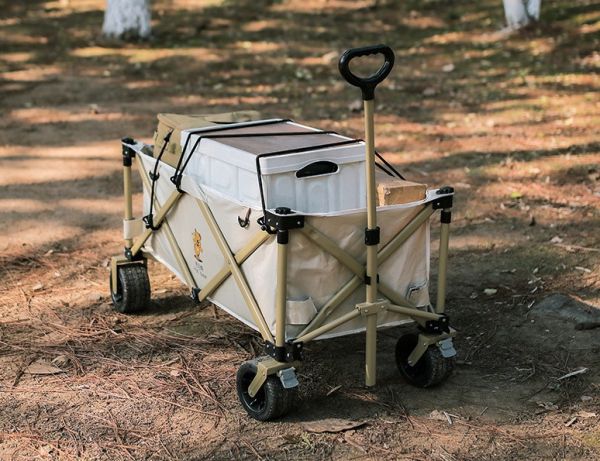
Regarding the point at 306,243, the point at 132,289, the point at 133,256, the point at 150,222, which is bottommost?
the point at 132,289

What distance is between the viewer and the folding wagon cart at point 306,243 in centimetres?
443

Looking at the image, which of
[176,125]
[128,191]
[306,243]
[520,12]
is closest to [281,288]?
[306,243]

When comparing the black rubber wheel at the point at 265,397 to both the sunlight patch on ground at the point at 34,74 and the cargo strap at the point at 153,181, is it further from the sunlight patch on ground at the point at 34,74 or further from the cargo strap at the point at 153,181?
the sunlight patch on ground at the point at 34,74

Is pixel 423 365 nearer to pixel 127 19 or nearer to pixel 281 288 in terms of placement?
pixel 281 288

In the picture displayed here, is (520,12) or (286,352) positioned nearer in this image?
(286,352)

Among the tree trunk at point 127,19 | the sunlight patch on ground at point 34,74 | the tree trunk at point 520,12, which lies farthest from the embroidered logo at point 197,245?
the tree trunk at point 520,12

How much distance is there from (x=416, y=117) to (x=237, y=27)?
6.13 meters

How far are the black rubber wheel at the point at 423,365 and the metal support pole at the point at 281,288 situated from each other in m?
0.88

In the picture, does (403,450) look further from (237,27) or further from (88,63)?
(237,27)

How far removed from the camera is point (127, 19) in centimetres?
1520

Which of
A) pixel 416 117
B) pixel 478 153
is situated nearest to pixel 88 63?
pixel 416 117

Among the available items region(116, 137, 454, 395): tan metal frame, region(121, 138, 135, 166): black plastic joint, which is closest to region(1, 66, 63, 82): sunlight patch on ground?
region(121, 138, 135, 166): black plastic joint

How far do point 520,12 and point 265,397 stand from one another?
12320 millimetres

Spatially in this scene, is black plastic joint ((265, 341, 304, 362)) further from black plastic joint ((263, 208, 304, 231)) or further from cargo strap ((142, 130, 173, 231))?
cargo strap ((142, 130, 173, 231))
